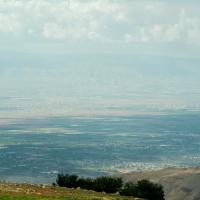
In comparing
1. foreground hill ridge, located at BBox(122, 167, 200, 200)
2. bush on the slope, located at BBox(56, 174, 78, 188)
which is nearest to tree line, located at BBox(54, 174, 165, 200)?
bush on the slope, located at BBox(56, 174, 78, 188)

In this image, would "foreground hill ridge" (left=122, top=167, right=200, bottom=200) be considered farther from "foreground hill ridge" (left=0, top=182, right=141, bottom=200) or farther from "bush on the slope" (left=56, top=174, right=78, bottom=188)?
"foreground hill ridge" (left=0, top=182, right=141, bottom=200)

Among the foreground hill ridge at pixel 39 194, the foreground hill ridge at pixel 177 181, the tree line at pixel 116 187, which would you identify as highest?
the foreground hill ridge at pixel 177 181

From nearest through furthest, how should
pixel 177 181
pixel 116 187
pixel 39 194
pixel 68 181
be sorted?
1. pixel 39 194
2. pixel 116 187
3. pixel 68 181
4. pixel 177 181

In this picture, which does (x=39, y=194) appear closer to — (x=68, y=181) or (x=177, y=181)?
(x=68, y=181)

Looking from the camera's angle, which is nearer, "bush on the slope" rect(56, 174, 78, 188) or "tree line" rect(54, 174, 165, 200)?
"tree line" rect(54, 174, 165, 200)

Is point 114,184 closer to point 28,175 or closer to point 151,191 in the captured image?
point 151,191

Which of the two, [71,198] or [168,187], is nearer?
[71,198]

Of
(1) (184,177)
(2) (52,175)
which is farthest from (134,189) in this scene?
(2) (52,175)

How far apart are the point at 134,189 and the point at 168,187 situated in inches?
3416

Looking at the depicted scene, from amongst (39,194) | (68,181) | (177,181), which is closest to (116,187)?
(68,181)

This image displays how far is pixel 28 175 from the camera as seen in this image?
195 metres

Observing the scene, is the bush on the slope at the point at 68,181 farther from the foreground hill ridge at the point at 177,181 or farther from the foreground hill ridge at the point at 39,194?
the foreground hill ridge at the point at 177,181

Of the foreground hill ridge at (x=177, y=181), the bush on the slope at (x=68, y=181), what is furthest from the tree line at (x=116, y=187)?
the foreground hill ridge at (x=177, y=181)

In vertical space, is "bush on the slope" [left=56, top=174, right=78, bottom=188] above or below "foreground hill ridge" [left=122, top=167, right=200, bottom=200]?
below
